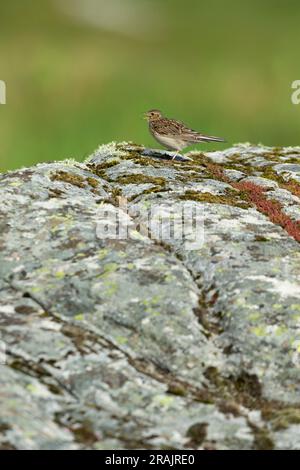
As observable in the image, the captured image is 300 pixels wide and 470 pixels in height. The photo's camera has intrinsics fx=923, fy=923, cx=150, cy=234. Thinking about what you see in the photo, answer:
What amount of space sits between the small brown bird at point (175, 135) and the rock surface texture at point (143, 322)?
6067 millimetres

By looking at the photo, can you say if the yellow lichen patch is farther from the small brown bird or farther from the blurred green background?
the blurred green background

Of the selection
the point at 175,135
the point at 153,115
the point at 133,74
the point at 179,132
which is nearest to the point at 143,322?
the point at 175,135

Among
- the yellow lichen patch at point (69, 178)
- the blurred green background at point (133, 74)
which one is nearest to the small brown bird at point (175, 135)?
the yellow lichen patch at point (69, 178)

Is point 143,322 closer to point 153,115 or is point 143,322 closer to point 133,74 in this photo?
point 153,115

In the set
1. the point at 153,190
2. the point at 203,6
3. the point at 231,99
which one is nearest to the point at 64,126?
the point at 231,99

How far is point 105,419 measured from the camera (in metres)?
12.1

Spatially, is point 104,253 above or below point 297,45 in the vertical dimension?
below

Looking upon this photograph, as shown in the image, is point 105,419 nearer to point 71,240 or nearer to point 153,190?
point 71,240

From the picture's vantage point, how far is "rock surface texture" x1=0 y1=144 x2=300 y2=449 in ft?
39.6

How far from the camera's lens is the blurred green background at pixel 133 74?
5278 cm

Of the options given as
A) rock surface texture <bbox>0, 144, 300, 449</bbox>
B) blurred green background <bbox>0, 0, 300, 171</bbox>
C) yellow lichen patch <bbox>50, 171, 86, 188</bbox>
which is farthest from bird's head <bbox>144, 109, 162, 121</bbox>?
blurred green background <bbox>0, 0, 300, 171</bbox>

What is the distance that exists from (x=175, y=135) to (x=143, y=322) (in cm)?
1117

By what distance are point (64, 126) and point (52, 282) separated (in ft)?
126

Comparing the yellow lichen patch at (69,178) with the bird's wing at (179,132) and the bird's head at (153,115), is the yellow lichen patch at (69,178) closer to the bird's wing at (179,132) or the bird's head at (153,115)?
the bird's wing at (179,132)
